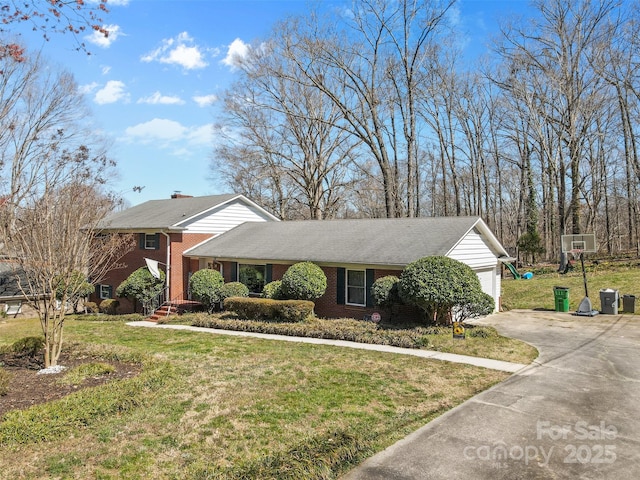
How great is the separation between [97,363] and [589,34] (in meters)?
32.9

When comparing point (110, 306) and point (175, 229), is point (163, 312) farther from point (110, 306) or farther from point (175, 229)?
point (110, 306)

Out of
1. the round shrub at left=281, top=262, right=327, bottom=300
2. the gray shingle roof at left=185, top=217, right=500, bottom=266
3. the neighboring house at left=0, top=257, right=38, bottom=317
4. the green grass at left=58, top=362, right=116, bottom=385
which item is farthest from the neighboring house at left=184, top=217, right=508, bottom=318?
the neighboring house at left=0, top=257, right=38, bottom=317

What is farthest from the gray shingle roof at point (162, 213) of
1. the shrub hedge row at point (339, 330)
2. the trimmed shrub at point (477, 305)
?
the trimmed shrub at point (477, 305)

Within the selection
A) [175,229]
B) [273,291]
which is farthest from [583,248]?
[175,229]

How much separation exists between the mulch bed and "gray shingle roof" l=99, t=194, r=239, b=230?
12.6 metres

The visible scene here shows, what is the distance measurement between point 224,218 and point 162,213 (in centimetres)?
387

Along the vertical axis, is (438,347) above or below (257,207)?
below

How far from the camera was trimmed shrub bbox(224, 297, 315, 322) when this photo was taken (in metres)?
16.6

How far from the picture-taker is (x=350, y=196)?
119 ft

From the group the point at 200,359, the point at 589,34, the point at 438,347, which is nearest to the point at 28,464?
the point at 200,359

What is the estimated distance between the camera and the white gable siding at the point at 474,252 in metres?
16.9

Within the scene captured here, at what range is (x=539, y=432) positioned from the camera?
21.5 ft

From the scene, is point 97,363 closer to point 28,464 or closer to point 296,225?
point 28,464

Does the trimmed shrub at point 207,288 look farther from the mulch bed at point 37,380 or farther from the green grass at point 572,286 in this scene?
the green grass at point 572,286
